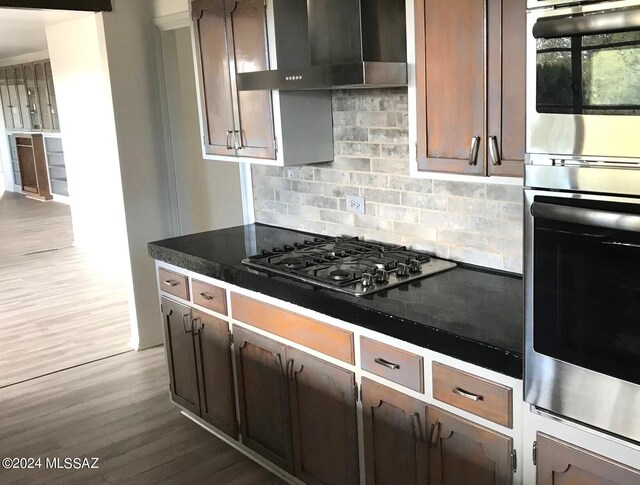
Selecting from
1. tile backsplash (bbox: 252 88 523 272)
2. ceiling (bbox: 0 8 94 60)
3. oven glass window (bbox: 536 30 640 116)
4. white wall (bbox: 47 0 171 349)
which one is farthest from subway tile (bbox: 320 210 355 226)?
→ ceiling (bbox: 0 8 94 60)

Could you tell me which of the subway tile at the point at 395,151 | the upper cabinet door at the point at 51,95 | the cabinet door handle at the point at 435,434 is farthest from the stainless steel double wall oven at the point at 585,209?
the upper cabinet door at the point at 51,95

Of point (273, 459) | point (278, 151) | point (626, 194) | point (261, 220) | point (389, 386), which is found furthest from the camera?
point (261, 220)

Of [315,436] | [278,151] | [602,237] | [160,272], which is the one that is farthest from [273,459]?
[602,237]

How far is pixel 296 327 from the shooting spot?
2.64 metres

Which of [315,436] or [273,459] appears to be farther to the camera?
[273,459]

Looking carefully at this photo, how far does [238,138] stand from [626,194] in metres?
2.24

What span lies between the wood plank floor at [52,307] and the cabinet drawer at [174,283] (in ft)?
4.85

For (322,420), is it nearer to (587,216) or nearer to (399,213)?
(399,213)

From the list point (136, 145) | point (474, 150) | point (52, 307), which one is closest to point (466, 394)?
point (474, 150)

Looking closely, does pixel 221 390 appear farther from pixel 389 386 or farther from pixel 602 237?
pixel 602 237

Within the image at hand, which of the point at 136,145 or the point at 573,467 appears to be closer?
the point at 573,467

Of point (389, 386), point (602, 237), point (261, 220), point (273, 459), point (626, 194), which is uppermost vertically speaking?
point (626, 194)

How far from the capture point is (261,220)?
393cm

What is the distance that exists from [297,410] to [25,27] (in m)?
6.35
